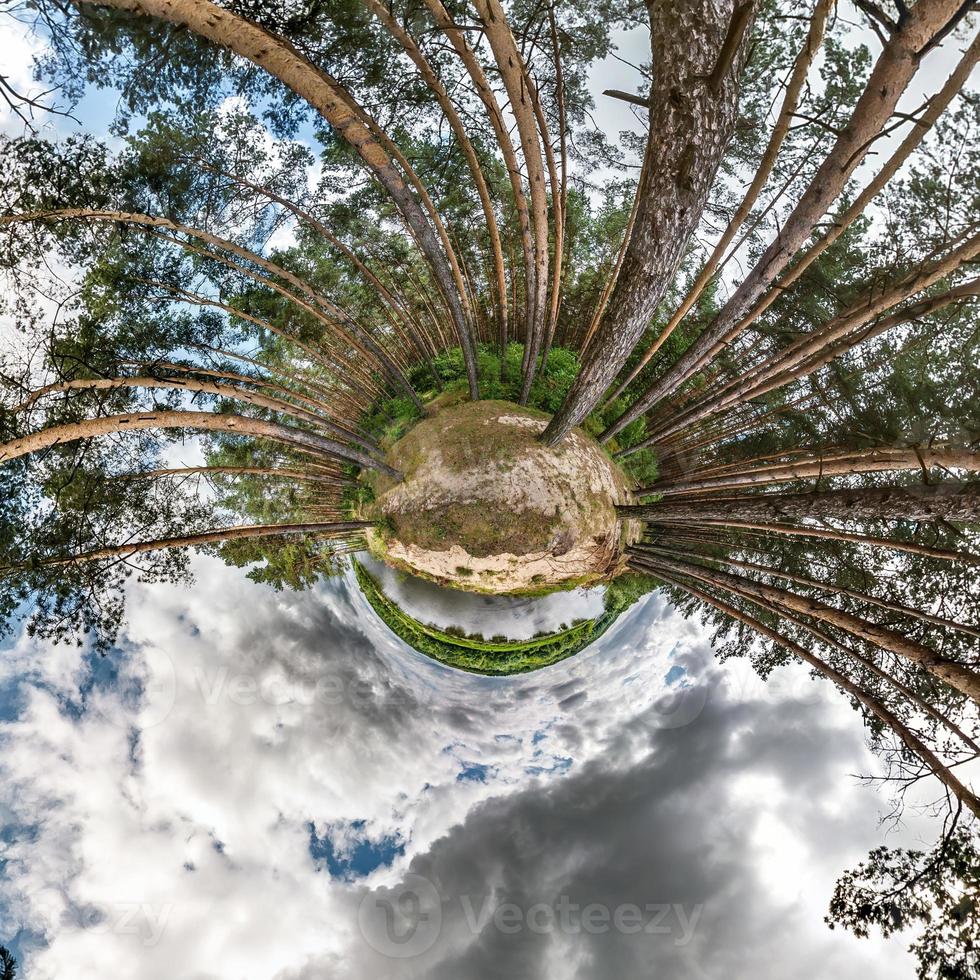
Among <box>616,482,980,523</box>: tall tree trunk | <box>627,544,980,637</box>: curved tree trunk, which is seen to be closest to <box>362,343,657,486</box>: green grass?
<box>627,544,980,637</box>: curved tree trunk

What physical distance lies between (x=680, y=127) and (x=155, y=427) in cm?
529

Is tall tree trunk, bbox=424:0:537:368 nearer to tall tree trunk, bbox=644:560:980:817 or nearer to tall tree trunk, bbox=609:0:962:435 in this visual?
tall tree trunk, bbox=609:0:962:435

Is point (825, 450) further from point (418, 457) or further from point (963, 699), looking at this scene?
point (418, 457)

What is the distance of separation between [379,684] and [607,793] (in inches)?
206

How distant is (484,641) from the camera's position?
977 cm

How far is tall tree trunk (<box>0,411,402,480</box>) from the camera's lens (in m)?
4.66

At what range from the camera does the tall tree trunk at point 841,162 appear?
3.19 metres

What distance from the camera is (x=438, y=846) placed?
11.5 metres

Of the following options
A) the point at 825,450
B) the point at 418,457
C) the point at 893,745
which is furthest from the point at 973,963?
the point at 418,457

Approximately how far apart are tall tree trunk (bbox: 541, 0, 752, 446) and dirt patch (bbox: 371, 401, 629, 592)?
229 centimetres

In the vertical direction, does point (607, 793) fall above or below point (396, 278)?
below

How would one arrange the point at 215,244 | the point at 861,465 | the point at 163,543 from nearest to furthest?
the point at 861,465
the point at 163,543
the point at 215,244

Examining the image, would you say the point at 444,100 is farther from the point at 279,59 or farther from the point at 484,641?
the point at 484,641

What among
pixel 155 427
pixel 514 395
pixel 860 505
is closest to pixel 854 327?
pixel 860 505
